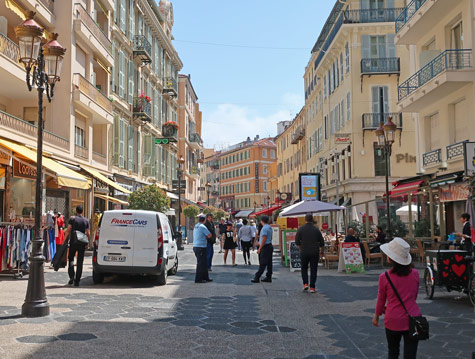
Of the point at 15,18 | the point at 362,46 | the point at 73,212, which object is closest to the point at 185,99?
the point at 362,46

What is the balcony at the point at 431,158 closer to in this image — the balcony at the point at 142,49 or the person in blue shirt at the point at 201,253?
the person in blue shirt at the point at 201,253

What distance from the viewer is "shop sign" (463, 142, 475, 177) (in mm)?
10583

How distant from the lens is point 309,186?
27.4m

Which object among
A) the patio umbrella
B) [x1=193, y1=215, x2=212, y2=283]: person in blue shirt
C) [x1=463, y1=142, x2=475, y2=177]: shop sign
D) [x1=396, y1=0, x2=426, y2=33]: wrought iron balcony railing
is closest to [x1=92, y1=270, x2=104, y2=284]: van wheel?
[x1=193, y1=215, x2=212, y2=283]: person in blue shirt

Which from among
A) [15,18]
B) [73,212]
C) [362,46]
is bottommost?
[73,212]

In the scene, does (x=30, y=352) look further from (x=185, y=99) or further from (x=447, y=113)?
(x=185, y=99)

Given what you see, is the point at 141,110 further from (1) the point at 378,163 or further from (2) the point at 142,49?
(1) the point at 378,163

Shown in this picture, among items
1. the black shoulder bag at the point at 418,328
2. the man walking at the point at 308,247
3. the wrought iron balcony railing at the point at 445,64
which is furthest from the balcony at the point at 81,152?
the black shoulder bag at the point at 418,328

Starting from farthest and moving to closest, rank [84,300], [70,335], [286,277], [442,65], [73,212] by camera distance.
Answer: [73,212]
[442,65]
[286,277]
[84,300]
[70,335]

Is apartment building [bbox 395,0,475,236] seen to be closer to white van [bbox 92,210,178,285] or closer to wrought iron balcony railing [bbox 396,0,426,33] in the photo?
wrought iron balcony railing [bbox 396,0,426,33]

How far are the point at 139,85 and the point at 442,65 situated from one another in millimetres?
19959

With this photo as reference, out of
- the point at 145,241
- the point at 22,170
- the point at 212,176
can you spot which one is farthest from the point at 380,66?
the point at 212,176

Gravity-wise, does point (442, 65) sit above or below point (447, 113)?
above

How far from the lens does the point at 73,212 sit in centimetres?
2425
